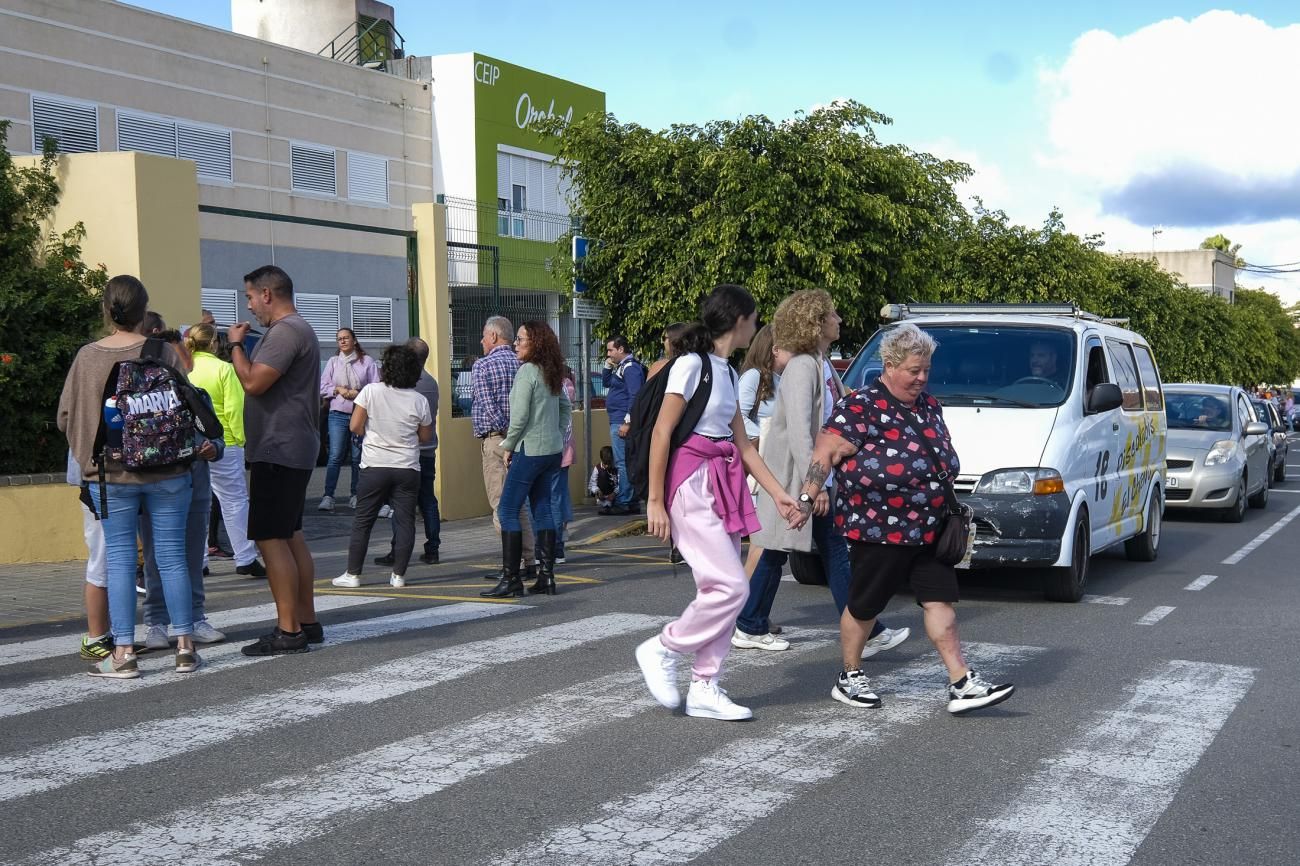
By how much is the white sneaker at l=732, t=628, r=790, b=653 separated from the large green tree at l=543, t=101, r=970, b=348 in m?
7.27

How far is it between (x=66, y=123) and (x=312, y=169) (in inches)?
241

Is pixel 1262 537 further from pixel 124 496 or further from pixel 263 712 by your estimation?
pixel 124 496

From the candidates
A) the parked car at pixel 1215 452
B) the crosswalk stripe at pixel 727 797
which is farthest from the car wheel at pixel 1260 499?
the crosswalk stripe at pixel 727 797

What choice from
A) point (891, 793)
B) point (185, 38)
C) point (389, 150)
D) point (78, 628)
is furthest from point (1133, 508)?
point (389, 150)

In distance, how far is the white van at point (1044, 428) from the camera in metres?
9.21

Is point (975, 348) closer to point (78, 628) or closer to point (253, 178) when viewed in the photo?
point (78, 628)

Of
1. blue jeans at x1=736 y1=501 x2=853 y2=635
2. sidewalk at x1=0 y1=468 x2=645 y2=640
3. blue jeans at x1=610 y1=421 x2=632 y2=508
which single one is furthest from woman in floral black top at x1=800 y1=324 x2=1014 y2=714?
blue jeans at x1=610 y1=421 x2=632 y2=508

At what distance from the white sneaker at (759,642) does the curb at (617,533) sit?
18.8 feet

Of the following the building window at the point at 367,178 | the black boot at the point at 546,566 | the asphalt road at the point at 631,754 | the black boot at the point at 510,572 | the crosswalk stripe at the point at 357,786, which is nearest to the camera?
the crosswalk stripe at the point at 357,786

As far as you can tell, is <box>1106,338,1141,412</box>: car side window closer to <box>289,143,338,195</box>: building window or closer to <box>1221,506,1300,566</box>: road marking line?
<box>1221,506,1300,566</box>: road marking line

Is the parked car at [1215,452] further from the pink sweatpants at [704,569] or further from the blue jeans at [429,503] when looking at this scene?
the pink sweatpants at [704,569]

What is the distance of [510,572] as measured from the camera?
9.77 metres

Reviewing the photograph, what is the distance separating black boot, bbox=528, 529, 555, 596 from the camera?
389 inches

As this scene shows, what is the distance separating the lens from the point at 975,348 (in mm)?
10500
